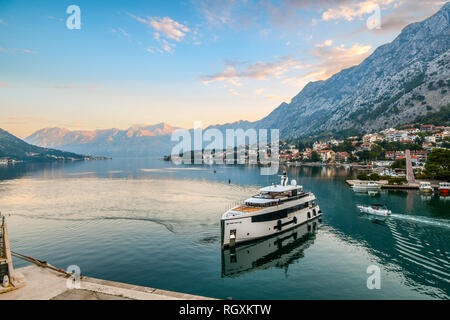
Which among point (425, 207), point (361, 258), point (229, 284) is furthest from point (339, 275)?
point (425, 207)

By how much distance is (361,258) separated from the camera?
102ft

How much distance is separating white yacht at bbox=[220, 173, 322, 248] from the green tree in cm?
6316

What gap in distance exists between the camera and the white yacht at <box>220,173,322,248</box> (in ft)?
111

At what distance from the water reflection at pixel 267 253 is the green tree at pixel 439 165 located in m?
68.3

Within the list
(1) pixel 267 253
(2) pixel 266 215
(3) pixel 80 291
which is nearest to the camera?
(3) pixel 80 291

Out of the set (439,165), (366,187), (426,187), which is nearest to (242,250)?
(366,187)

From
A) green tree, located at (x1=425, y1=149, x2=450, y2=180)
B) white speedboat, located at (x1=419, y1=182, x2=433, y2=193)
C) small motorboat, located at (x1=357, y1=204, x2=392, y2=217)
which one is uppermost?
green tree, located at (x1=425, y1=149, x2=450, y2=180)

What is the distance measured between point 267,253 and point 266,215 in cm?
528

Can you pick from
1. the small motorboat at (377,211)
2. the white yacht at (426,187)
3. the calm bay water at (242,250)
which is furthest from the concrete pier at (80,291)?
the white yacht at (426,187)

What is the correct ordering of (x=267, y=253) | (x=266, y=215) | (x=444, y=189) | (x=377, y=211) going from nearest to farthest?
(x=267, y=253) < (x=266, y=215) < (x=377, y=211) < (x=444, y=189)

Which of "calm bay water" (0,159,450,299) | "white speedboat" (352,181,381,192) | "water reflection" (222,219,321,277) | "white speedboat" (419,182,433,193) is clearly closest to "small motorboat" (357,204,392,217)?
"calm bay water" (0,159,450,299)

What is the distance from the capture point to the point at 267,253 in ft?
109

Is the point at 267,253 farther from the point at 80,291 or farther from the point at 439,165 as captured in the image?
the point at 439,165

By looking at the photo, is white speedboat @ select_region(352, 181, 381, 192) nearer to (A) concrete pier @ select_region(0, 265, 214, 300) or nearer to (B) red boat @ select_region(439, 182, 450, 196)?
(B) red boat @ select_region(439, 182, 450, 196)
